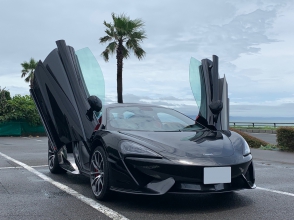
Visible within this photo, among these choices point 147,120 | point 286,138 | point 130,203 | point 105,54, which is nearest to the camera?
point 130,203

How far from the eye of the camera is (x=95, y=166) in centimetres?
504

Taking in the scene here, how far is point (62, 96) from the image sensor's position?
610 centimetres

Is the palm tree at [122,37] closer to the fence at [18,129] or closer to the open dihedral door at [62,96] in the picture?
the fence at [18,129]

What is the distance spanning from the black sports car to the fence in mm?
19586

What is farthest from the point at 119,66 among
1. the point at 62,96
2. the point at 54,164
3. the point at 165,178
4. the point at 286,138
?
the point at 165,178

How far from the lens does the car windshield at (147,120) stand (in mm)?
5191

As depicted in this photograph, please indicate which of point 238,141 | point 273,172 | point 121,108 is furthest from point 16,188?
point 273,172

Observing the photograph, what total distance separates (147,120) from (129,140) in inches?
36.2

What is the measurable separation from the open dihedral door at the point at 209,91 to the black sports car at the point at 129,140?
22mm

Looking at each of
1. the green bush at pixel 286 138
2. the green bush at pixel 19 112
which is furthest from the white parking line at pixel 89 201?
the green bush at pixel 19 112

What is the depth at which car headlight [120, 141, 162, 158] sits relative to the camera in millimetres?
4291

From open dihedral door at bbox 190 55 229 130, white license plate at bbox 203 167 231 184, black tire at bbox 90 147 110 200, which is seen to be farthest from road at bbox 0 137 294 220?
open dihedral door at bbox 190 55 229 130

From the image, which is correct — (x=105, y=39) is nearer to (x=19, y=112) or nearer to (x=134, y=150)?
(x=19, y=112)

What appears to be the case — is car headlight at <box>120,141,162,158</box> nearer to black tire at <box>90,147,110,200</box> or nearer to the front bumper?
the front bumper
